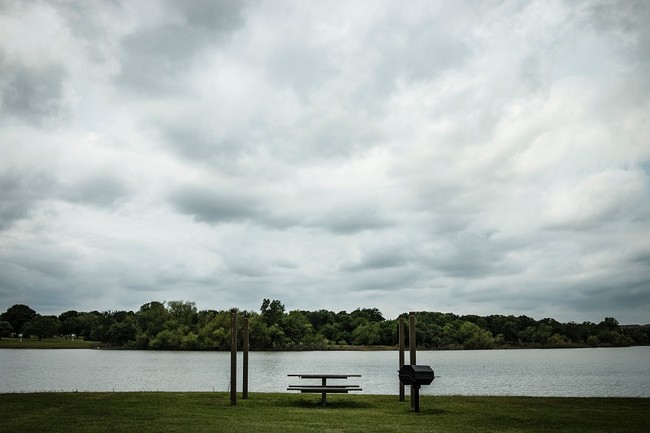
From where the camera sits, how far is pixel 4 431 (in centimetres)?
1307

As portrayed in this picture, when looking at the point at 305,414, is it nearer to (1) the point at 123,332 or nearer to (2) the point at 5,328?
(1) the point at 123,332

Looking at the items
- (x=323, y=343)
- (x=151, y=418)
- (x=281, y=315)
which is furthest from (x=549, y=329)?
(x=151, y=418)

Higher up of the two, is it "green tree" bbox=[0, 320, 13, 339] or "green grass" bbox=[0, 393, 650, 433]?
"green grass" bbox=[0, 393, 650, 433]

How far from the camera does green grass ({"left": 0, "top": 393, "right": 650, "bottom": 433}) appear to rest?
46.3 ft

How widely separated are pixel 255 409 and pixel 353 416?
3368mm

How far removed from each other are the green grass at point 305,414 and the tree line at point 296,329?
113 meters

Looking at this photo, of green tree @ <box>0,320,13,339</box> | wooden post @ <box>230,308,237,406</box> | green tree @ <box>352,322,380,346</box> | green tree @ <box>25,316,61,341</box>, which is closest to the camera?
wooden post @ <box>230,308,237,406</box>

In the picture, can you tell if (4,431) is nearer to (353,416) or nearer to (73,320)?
(353,416)

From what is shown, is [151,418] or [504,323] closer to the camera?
[151,418]

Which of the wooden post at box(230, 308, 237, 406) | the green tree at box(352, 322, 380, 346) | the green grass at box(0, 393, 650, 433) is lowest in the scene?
the green tree at box(352, 322, 380, 346)

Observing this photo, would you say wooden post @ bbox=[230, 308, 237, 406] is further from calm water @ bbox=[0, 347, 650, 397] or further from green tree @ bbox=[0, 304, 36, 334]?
green tree @ bbox=[0, 304, 36, 334]

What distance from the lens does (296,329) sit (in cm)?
14612

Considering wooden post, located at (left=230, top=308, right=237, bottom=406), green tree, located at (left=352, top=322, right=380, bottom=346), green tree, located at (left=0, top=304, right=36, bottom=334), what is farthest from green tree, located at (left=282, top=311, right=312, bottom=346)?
wooden post, located at (left=230, top=308, right=237, bottom=406)

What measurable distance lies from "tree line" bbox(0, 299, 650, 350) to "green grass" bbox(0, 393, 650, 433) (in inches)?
4449
